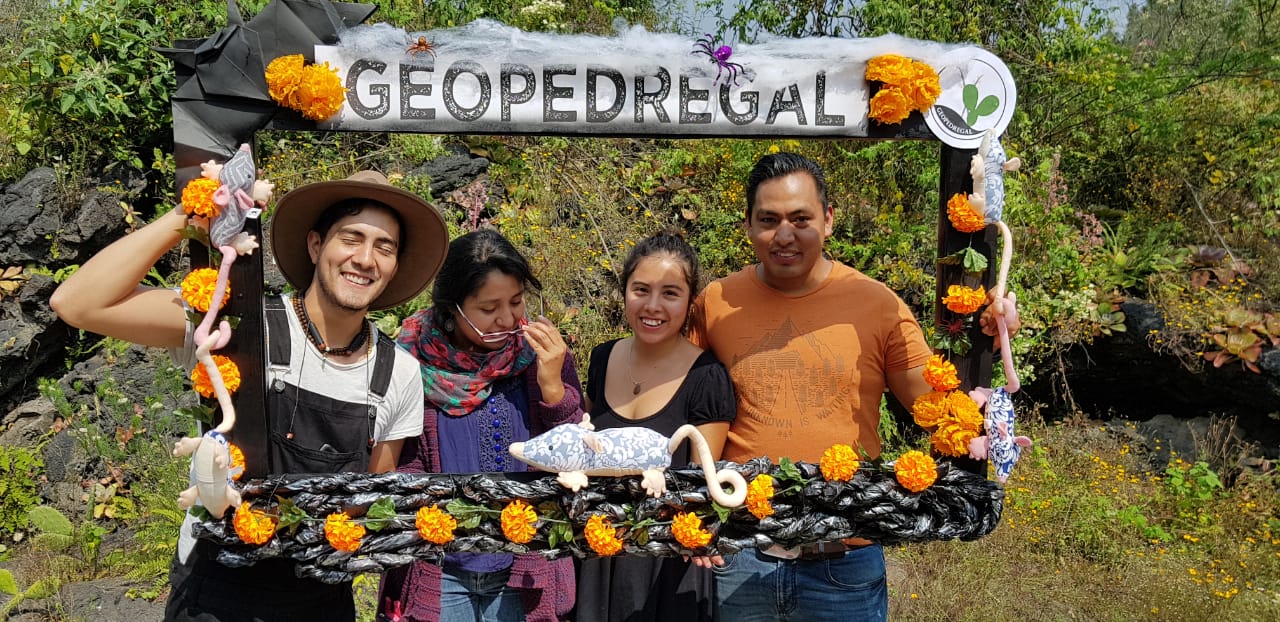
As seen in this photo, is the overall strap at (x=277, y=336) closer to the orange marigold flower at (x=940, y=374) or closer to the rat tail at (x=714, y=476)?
the rat tail at (x=714, y=476)

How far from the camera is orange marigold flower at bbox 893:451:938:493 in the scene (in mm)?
2527

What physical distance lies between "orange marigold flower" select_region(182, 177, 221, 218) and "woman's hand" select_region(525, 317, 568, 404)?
102 cm

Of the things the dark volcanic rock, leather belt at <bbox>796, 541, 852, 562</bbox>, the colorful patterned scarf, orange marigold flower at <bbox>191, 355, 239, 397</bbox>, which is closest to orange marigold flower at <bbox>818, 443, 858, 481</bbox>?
leather belt at <bbox>796, 541, 852, 562</bbox>

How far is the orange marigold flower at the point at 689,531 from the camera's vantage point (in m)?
2.43

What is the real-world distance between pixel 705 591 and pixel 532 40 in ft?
6.27

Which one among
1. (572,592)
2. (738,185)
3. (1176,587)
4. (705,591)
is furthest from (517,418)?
(738,185)

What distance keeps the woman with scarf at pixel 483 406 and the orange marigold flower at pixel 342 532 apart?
0.46 metres

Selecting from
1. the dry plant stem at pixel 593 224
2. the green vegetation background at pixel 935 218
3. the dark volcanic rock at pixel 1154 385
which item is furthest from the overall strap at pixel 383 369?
the dark volcanic rock at pixel 1154 385

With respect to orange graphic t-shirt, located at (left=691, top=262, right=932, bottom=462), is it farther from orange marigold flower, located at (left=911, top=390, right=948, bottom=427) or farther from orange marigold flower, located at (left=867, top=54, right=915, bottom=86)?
orange marigold flower, located at (left=867, top=54, right=915, bottom=86)

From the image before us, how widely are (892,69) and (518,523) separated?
172cm

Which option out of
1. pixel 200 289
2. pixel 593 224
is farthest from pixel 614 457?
pixel 593 224

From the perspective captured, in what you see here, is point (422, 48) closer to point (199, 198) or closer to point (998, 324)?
point (199, 198)

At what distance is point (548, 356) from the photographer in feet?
9.19

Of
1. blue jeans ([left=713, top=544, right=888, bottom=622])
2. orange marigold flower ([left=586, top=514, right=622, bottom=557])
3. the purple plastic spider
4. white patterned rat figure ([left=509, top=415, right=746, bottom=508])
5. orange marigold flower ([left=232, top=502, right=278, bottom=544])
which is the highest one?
the purple plastic spider
